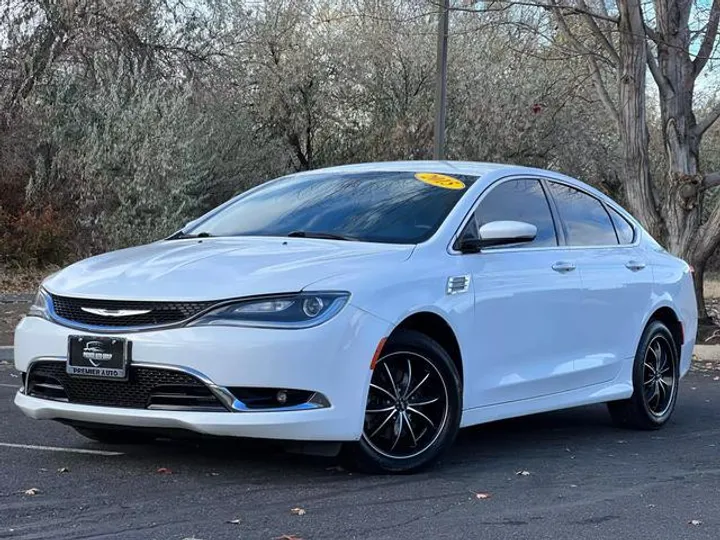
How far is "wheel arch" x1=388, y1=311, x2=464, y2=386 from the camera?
5.84 meters

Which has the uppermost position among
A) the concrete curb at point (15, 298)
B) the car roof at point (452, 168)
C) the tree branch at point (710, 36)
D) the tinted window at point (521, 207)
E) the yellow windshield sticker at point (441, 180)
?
the tree branch at point (710, 36)

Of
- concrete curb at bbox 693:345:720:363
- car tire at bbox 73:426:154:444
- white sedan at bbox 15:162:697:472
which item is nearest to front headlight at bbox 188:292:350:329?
white sedan at bbox 15:162:697:472

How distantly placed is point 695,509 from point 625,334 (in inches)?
89.7

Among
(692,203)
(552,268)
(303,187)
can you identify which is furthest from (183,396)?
(692,203)

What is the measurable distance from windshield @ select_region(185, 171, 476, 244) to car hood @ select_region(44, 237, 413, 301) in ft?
0.80

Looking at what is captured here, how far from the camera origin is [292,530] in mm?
4680

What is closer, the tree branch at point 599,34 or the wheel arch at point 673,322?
the wheel arch at point 673,322

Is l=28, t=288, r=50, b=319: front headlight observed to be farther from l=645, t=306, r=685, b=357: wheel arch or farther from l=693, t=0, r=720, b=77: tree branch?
l=693, t=0, r=720, b=77: tree branch

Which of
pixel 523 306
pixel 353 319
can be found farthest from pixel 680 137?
pixel 353 319

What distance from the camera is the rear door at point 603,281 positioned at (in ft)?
23.4

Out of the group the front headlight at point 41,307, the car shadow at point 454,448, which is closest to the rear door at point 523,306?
the car shadow at point 454,448

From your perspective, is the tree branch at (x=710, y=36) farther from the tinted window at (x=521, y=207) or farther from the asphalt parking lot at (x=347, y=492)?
the asphalt parking lot at (x=347, y=492)

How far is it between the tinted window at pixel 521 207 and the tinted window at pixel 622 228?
0.91 metres

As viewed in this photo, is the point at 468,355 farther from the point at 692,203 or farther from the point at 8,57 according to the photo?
the point at 8,57
